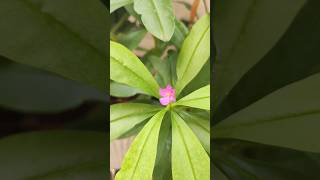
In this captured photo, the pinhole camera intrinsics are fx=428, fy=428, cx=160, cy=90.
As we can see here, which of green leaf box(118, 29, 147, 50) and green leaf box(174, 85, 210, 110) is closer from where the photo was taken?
green leaf box(174, 85, 210, 110)

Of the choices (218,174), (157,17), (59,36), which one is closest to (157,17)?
(157,17)

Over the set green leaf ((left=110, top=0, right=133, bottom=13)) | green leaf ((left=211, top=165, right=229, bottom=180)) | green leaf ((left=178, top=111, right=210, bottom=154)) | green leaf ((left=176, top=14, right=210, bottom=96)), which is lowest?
green leaf ((left=211, top=165, right=229, bottom=180))

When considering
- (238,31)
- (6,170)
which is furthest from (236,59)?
(6,170)

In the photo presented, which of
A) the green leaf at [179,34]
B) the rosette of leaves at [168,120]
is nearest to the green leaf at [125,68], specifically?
the rosette of leaves at [168,120]

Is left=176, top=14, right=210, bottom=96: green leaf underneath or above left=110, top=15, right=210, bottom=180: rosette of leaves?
above

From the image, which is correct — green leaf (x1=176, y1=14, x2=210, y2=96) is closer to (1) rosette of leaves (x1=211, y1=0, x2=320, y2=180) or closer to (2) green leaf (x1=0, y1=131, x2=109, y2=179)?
(1) rosette of leaves (x1=211, y1=0, x2=320, y2=180)

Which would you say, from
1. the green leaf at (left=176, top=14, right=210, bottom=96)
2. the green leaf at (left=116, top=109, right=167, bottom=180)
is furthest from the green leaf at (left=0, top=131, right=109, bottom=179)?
the green leaf at (left=176, top=14, right=210, bottom=96)

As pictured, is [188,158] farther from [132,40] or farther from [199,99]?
[132,40]
